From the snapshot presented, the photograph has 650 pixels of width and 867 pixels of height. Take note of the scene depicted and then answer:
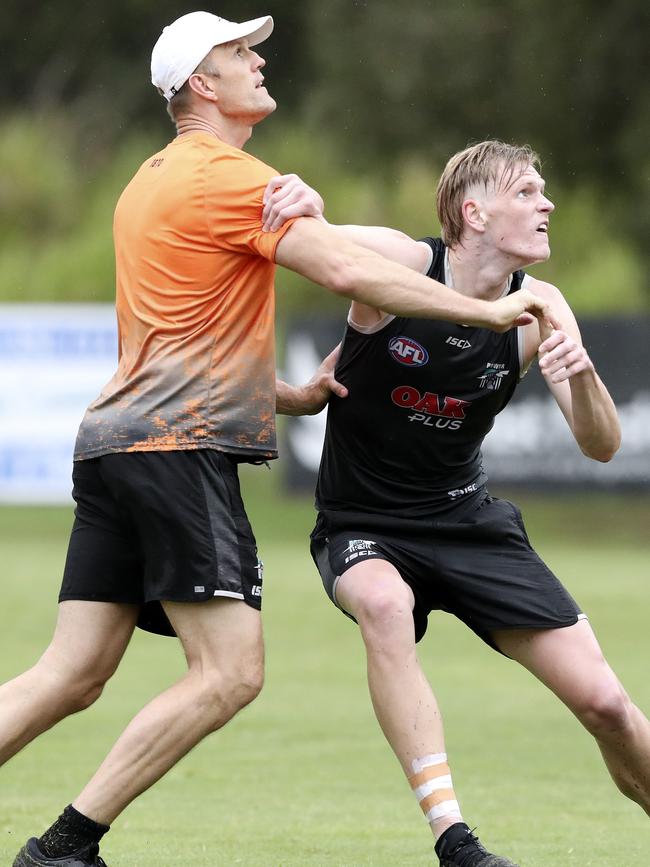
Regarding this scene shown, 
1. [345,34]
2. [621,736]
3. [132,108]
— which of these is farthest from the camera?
[132,108]

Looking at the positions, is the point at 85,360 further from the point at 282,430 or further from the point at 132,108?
the point at 132,108

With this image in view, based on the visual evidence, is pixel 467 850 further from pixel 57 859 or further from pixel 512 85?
pixel 512 85

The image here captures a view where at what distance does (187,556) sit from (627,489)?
14688 mm

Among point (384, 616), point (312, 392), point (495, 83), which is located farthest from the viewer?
point (495, 83)

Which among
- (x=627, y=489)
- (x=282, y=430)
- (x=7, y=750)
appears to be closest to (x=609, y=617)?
(x=627, y=489)

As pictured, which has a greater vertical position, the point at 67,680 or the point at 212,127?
the point at 212,127

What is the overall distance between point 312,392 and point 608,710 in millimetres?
1489

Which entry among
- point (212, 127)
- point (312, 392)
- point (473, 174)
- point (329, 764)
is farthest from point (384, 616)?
point (329, 764)

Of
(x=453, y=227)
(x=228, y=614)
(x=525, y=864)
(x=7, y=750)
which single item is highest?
(x=453, y=227)

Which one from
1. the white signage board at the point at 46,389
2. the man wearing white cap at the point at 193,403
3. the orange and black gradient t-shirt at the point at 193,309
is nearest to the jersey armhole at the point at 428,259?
the man wearing white cap at the point at 193,403

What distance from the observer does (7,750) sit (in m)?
5.57

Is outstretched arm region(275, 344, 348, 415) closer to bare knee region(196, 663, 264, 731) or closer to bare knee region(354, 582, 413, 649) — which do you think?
bare knee region(354, 582, 413, 649)

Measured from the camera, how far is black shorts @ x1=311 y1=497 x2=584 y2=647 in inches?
227

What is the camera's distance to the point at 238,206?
17.2ft
